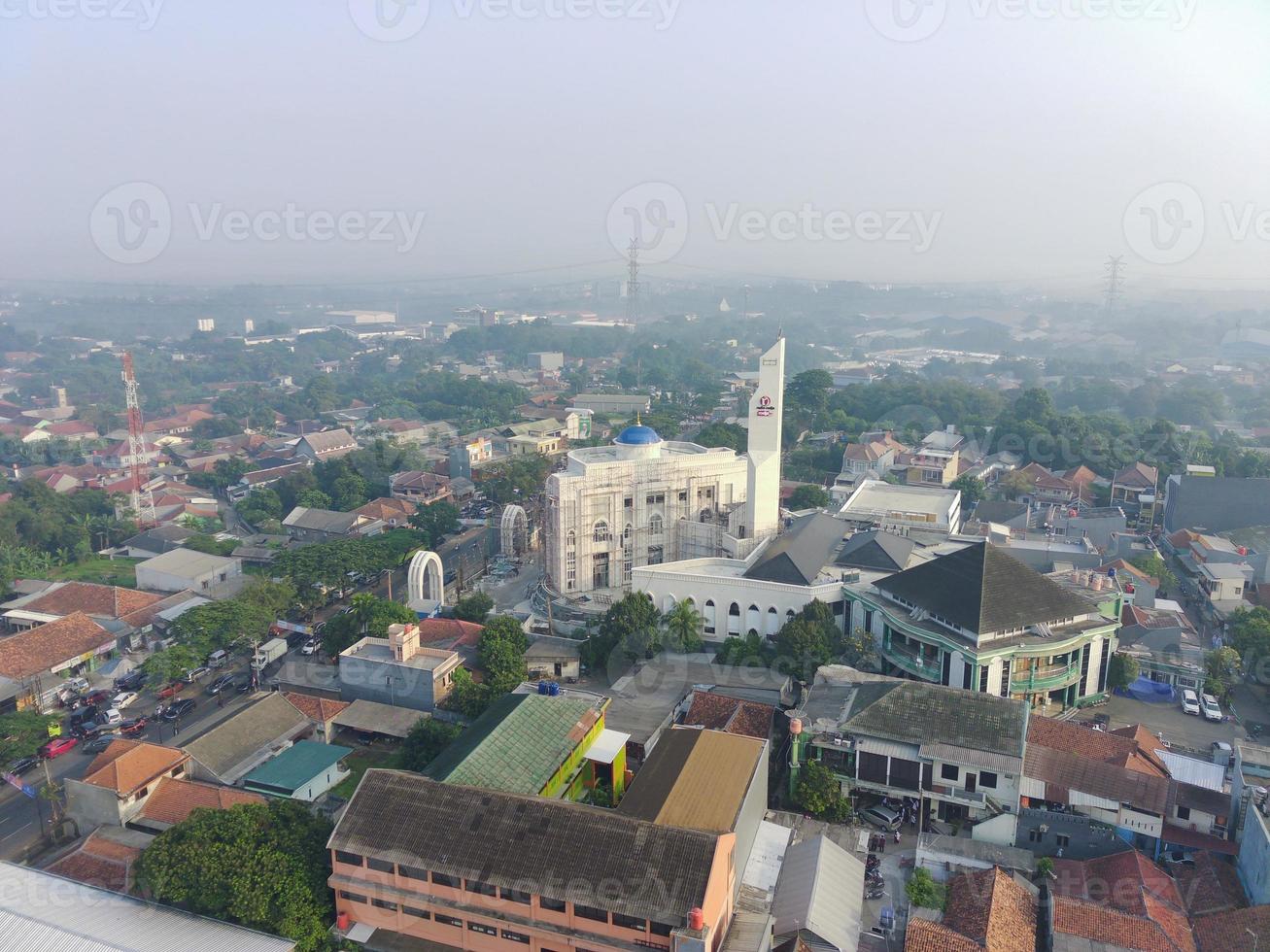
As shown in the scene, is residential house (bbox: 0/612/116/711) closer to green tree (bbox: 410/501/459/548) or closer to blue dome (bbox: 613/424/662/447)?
green tree (bbox: 410/501/459/548)

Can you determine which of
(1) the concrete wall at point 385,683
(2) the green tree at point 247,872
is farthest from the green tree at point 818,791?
(1) the concrete wall at point 385,683

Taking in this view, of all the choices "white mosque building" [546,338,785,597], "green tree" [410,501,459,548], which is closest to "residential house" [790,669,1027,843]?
"white mosque building" [546,338,785,597]

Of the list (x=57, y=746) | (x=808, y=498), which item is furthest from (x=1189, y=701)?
(x=57, y=746)

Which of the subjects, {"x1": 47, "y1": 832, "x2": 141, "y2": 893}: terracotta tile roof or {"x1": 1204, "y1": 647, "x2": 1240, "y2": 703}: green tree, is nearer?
{"x1": 47, "y1": 832, "x2": 141, "y2": 893}: terracotta tile roof

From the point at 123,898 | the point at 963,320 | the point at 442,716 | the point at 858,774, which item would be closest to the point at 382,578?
the point at 442,716

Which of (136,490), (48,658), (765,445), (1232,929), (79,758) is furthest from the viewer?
(136,490)

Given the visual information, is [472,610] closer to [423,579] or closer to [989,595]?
[423,579]

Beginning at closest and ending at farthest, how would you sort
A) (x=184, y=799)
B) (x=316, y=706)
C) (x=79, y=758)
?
(x=184, y=799) → (x=79, y=758) → (x=316, y=706)
